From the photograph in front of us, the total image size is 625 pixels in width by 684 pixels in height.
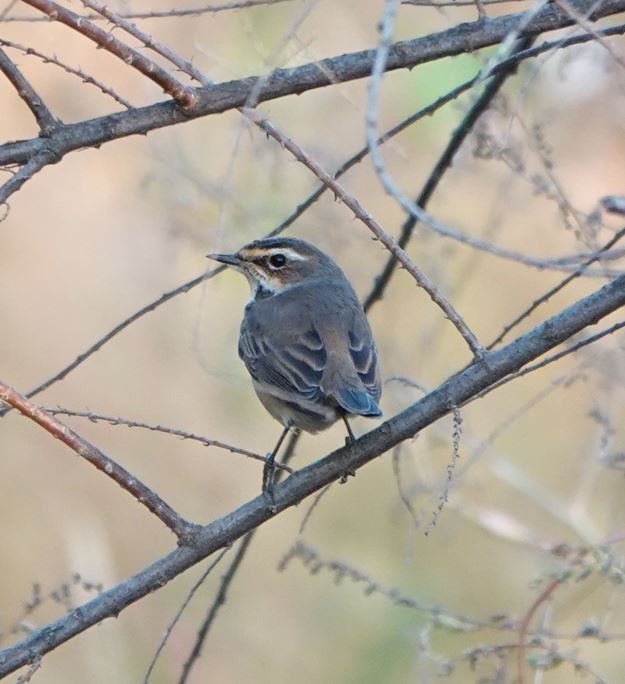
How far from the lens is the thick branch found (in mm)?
3586

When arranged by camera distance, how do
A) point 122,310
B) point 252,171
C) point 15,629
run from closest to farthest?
point 15,629 → point 252,171 → point 122,310

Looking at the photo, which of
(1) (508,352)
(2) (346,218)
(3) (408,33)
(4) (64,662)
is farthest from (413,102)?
(1) (508,352)

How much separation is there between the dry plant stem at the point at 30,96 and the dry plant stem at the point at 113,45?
0.23 meters

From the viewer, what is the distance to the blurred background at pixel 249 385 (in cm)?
877

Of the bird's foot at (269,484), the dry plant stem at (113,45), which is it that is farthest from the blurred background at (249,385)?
the dry plant stem at (113,45)

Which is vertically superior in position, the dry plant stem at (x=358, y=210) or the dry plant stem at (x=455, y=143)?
the dry plant stem at (x=455, y=143)

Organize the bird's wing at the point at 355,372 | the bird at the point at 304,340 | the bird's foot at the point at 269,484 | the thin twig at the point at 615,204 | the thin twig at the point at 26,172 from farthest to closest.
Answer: the bird at the point at 304,340
the bird's wing at the point at 355,372
the bird's foot at the point at 269,484
the thin twig at the point at 615,204
the thin twig at the point at 26,172

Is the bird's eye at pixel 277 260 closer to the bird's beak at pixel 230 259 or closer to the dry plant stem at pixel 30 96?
the bird's beak at pixel 230 259

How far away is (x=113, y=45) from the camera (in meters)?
3.31

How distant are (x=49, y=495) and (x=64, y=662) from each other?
1.42 m

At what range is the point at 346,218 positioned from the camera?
25.7 ft

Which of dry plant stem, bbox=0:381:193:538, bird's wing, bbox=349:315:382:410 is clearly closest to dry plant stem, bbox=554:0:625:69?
dry plant stem, bbox=0:381:193:538

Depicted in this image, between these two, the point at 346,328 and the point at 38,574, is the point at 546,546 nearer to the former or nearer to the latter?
the point at 346,328

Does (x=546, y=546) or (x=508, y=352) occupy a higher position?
(x=546, y=546)
